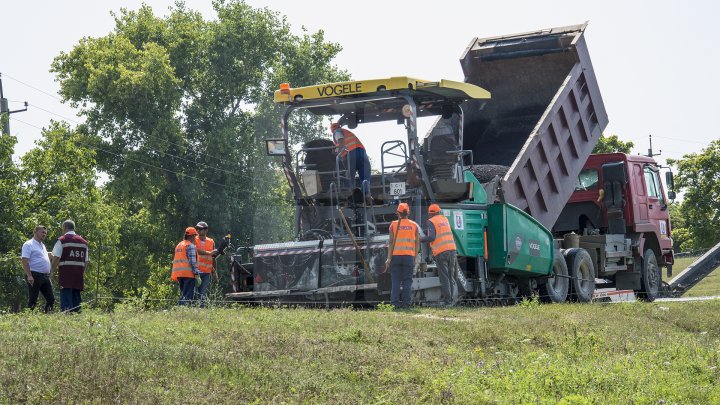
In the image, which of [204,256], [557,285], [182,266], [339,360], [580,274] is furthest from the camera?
[580,274]

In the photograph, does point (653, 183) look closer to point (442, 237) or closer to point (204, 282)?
point (442, 237)

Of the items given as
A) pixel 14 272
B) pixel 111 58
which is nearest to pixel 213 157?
pixel 111 58

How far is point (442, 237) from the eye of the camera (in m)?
13.0

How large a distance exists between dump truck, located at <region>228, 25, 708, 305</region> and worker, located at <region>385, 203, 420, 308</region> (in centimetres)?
30

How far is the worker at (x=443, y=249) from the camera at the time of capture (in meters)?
13.0

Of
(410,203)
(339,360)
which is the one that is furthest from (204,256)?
(339,360)

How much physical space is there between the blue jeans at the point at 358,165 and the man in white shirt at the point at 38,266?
12.9 feet

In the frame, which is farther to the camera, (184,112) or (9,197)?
(184,112)

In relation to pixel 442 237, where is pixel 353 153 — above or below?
above

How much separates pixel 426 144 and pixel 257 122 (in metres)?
24.0

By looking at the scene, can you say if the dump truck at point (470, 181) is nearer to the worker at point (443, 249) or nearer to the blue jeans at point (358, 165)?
the blue jeans at point (358, 165)

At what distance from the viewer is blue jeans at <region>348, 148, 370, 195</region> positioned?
13.6 meters

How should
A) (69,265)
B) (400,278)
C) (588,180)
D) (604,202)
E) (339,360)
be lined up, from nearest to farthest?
1. (339,360)
2. (400,278)
3. (69,265)
4. (604,202)
5. (588,180)

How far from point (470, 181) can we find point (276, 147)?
2.60 m
